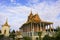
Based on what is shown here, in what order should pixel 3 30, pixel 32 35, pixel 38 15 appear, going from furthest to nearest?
1. pixel 38 15
2. pixel 3 30
3. pixel 32 35

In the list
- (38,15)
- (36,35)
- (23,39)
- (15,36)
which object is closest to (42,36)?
(36,35)

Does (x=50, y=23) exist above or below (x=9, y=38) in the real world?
above

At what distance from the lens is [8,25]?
134ft

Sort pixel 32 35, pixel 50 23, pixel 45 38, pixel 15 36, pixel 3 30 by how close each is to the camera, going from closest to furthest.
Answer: pixel 45 38, pixel 32 35, pixel 15 36, pixel 50 23, pixel 3 30

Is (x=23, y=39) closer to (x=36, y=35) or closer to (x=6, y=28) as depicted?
(x=36, y=35)

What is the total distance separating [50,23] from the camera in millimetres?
36781

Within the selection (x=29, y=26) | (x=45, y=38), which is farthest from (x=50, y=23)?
(x=45, y=38)

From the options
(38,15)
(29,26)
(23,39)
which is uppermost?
(38,15)

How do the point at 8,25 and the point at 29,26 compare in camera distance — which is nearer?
the point at 29,26

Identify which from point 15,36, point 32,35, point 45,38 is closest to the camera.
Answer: point 45,38

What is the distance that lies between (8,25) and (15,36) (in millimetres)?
7682

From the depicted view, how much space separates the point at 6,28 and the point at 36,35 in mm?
11580

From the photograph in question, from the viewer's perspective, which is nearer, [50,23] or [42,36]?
[42,36]

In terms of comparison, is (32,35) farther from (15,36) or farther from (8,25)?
(8,25)
